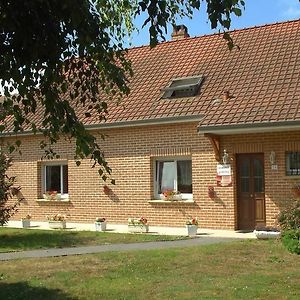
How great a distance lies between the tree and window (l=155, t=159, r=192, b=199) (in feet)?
41.5

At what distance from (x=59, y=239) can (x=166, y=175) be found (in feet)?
15.1

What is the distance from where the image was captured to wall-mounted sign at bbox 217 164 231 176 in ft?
53.7

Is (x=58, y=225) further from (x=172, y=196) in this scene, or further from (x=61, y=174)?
(x=172, y=196)

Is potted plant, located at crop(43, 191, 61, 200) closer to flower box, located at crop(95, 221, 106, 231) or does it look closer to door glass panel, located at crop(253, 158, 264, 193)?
flower box, located at crop(95, 221, 106, 231)

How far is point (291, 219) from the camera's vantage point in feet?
41.8

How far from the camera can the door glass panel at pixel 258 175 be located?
16.2m

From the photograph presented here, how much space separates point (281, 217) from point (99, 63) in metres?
9.09

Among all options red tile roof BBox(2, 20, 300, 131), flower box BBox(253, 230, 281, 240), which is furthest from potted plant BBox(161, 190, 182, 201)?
flower box BBox(253, 230, 281, 240)

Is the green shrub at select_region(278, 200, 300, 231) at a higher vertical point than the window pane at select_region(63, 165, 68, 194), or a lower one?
lower

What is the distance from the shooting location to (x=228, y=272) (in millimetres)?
9273

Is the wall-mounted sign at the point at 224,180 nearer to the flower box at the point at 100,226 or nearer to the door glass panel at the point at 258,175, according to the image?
the door glass panel at the point at 258,175

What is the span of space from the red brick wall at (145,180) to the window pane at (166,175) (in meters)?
0.37

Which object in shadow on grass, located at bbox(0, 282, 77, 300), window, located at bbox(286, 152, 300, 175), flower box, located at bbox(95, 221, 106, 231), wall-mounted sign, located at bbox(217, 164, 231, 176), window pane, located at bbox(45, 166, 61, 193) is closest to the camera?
shadow on grass, located at bbox(0, 282, 77, 300)

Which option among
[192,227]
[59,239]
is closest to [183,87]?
[192,227]
